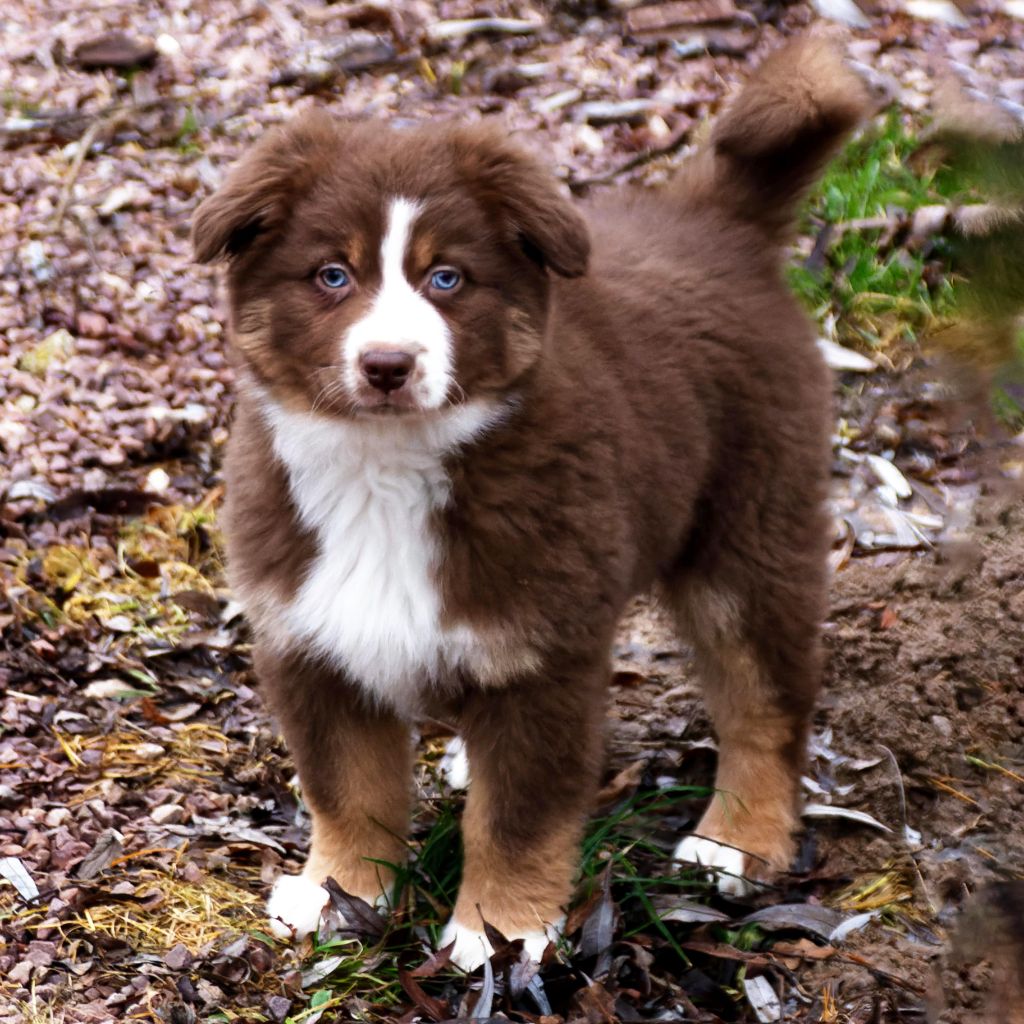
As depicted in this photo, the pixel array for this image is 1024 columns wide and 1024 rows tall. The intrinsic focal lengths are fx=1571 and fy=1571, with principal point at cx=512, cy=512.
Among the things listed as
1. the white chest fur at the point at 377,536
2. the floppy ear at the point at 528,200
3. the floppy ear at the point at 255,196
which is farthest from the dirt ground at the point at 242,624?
the floppy ear at the point at 255,196

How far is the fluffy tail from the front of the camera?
3834 millimetres

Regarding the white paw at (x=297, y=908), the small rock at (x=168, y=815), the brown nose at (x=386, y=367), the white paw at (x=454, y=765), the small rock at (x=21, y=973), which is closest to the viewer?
the brown nose at (x=386, y=367)

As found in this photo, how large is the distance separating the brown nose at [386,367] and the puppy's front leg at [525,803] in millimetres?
755

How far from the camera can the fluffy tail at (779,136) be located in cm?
383

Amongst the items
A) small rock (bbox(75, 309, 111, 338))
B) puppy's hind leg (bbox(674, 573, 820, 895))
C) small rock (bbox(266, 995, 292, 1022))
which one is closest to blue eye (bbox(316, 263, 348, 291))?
puppy's hind leg (bbox(674, 573, 820, 895))

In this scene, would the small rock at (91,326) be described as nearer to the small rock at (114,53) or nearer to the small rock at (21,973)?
the small rock at (114,53)

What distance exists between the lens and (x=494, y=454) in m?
3.34

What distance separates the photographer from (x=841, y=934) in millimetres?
3789

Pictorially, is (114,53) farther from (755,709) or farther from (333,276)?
(755,709)

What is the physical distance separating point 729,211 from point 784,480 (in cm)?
72

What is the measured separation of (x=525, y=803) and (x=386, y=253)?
124cm

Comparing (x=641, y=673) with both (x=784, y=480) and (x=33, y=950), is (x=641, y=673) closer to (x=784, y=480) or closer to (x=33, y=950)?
(x=784, y=480)

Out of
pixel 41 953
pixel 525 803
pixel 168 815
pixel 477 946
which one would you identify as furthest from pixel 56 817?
pixel 525 803

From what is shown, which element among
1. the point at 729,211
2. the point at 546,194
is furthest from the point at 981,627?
the point at 546,194
